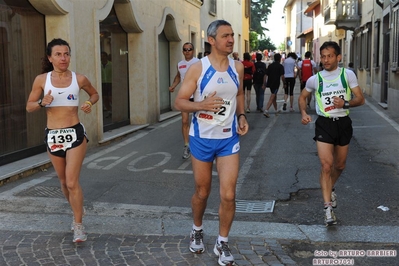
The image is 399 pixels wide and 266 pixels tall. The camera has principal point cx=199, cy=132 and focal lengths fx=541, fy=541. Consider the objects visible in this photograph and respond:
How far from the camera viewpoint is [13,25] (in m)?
8.52

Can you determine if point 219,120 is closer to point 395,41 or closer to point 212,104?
point 212,104

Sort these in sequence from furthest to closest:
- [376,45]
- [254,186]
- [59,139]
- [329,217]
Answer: [376,45]
[254,186]
[329,217]
[59,139]

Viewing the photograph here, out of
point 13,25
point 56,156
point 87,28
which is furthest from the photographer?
point 87,28

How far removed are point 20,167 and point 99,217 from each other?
8.98ft

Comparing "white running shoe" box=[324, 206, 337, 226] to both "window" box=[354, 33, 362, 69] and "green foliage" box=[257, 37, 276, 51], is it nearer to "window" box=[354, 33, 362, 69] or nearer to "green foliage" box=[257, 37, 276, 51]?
"window" box=[354, 33, 362, 69]

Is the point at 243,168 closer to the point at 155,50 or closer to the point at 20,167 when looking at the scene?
the point at 20,167

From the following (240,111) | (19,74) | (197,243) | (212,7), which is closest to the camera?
(240,111)

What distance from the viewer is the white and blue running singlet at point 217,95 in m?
4.26

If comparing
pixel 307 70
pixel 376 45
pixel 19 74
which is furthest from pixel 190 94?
pixel 376 45

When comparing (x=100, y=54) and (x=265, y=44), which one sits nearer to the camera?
(x=100, y=54)

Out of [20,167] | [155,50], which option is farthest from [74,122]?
[155,50]

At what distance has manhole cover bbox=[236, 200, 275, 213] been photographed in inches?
237

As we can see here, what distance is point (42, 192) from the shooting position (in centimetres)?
681

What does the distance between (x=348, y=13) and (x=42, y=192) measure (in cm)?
2303
